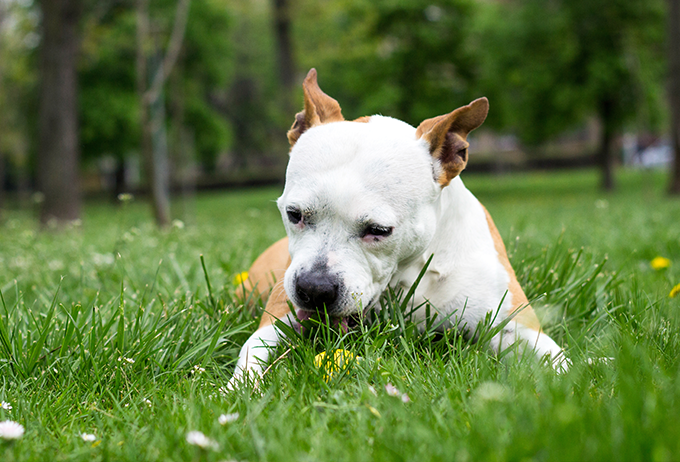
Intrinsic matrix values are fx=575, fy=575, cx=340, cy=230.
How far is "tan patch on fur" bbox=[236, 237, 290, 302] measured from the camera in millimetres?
3057

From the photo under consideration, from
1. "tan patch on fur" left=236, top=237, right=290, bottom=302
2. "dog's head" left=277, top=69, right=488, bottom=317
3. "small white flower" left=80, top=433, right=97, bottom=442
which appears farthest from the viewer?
"tan patch on fur" left=236, top=237, right=290, bottom=302

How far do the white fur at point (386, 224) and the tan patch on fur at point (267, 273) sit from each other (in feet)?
1.88

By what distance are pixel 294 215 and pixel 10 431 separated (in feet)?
4.13

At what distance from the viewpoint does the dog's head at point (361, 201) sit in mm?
2256

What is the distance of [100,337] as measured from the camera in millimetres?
2334

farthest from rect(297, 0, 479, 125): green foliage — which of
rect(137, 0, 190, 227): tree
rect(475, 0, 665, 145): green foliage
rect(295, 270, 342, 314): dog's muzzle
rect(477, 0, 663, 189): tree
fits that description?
rect(295, 270, 342, 314): dog's muzzle

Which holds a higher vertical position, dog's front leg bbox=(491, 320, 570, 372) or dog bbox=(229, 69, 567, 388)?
dog bbox=(229, 69, 567, 388)

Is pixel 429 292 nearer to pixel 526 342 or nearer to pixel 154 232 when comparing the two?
pixel 526 342

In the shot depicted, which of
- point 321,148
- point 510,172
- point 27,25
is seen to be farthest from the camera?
point 510,172

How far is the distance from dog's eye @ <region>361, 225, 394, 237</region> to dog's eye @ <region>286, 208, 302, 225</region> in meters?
0.28

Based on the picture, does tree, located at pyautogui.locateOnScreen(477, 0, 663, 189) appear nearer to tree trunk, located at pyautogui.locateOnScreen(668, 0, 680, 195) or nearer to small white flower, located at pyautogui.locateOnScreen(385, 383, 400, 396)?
tree trunk, located at pyautogui.locateOnScreen(668, 0, 680, 195)

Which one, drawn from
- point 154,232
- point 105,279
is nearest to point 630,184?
point 154,232

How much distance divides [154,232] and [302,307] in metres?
4.40

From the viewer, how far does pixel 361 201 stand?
228 centimetres
